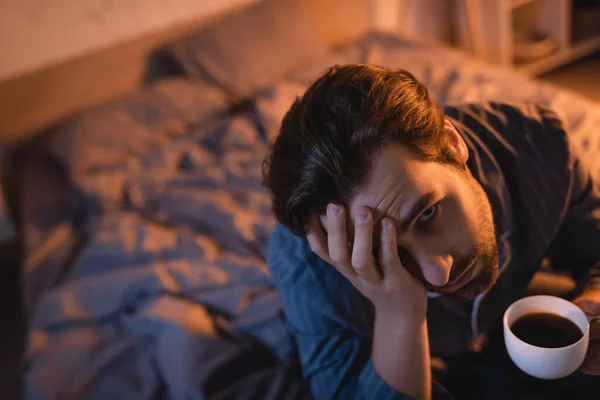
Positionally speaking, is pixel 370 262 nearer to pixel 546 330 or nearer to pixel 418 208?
pixel 418 208

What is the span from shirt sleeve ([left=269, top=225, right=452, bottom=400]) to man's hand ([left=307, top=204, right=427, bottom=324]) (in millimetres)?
125

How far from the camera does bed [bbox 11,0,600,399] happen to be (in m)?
1.17

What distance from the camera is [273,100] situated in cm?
196

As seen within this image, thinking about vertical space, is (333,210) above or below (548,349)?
above

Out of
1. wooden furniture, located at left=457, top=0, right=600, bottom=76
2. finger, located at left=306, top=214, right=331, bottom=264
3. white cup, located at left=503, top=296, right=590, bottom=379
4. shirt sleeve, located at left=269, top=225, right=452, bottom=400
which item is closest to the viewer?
white cup, located at left=503, top=296, right=590, bottom=379

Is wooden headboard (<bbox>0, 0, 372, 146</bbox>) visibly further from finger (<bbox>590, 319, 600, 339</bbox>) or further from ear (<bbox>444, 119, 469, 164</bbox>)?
finger (<bbox>590, 319, 600, 339</bbox>)

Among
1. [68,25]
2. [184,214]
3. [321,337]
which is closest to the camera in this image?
[321,337]

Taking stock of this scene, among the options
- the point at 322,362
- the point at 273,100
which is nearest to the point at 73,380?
the point at 322,362

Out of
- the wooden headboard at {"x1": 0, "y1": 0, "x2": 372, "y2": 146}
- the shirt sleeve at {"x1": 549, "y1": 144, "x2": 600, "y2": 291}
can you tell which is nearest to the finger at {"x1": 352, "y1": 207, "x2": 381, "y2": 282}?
the shirt sleeve at {"x1": 549, "y1": 144, "x2": 600, "y2": 291}

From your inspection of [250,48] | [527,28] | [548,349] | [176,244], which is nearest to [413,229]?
[548,349]

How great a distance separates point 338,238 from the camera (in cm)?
83

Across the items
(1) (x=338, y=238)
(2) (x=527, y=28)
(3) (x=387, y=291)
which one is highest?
(1) (x=338, y=238)

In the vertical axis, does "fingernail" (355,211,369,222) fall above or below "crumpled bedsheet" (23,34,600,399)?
above

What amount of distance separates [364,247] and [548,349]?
0.28m
